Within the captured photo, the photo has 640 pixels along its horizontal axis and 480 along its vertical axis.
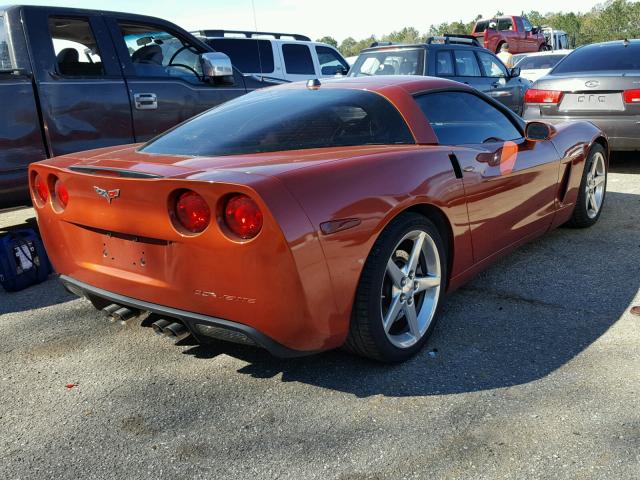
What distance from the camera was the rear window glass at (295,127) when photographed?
3010 mm

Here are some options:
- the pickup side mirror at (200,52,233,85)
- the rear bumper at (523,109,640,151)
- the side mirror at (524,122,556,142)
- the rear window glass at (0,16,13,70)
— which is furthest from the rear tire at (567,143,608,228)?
the rear window glass at (0,16,13,70)

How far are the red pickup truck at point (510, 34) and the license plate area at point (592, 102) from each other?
Result: 20.7m

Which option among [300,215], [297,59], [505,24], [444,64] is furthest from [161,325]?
[505,24]

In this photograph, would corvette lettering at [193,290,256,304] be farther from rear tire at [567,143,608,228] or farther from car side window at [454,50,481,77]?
car side window at [454,50,481,77]

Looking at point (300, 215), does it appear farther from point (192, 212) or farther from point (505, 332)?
point (505, 332)

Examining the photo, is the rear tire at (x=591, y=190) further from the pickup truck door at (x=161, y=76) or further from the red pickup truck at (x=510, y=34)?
the red pickup truck at (x=510, y=34)

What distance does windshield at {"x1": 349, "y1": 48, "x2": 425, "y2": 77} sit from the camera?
955 centimetres

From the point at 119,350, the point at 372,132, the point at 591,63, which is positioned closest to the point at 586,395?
the point at 372,132

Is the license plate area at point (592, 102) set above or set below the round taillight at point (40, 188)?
below

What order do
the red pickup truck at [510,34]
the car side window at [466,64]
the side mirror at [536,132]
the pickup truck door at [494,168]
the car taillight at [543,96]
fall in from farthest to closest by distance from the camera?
the red pickup truck at [510,34], the car side window at [466,64], the car taillight at [543,96], the side mirror at [536,132], the pickup truck door at [494,168]

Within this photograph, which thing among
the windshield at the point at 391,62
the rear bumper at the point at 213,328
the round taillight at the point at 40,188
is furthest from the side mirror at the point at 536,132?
the windshield at the point at 391,62

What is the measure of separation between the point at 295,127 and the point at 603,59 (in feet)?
18.9

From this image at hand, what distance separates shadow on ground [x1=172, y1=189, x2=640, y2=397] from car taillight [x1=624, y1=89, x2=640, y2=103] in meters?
2.80

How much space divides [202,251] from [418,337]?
1.17 metres
